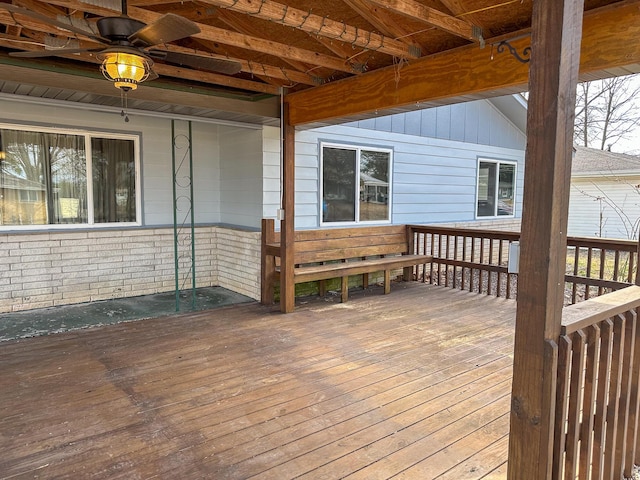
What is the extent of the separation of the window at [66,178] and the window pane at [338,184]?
2.62m

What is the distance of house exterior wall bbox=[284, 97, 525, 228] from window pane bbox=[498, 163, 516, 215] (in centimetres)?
21

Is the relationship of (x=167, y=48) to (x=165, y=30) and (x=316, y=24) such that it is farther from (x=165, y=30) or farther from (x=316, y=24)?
(x=165, y=30)

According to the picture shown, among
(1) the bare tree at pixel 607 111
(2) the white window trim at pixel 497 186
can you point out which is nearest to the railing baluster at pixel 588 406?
(2) the white window trim at pixel 497 186

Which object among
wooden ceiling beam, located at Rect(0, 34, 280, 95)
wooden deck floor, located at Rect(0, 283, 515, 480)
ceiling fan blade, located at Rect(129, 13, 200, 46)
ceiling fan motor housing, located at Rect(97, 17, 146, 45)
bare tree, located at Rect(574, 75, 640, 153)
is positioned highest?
bare tree, located at Rect(574, 75, 640, 153)

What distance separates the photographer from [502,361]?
12.1 feet

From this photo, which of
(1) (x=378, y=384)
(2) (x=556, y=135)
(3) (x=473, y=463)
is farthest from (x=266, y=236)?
(2) (x=556, y=135)

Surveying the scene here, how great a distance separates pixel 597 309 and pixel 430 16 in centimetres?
226

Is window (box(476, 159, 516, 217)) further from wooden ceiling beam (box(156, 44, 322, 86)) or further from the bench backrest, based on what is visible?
wooden ceiling beam (box(156, 44, 322, 86))

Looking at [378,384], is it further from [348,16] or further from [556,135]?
[348,16]

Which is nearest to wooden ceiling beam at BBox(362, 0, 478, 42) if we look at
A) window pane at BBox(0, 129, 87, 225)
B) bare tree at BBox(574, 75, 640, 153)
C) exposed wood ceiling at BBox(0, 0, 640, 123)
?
exposed wood ceiling at BBox(0, 0, 640, 123)

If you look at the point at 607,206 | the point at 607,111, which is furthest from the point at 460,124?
the point at 607,111

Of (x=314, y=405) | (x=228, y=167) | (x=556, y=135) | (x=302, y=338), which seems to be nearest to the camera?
(x=556, y=135)

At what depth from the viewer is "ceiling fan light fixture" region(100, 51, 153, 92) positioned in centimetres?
266

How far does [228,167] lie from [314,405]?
4304mm
